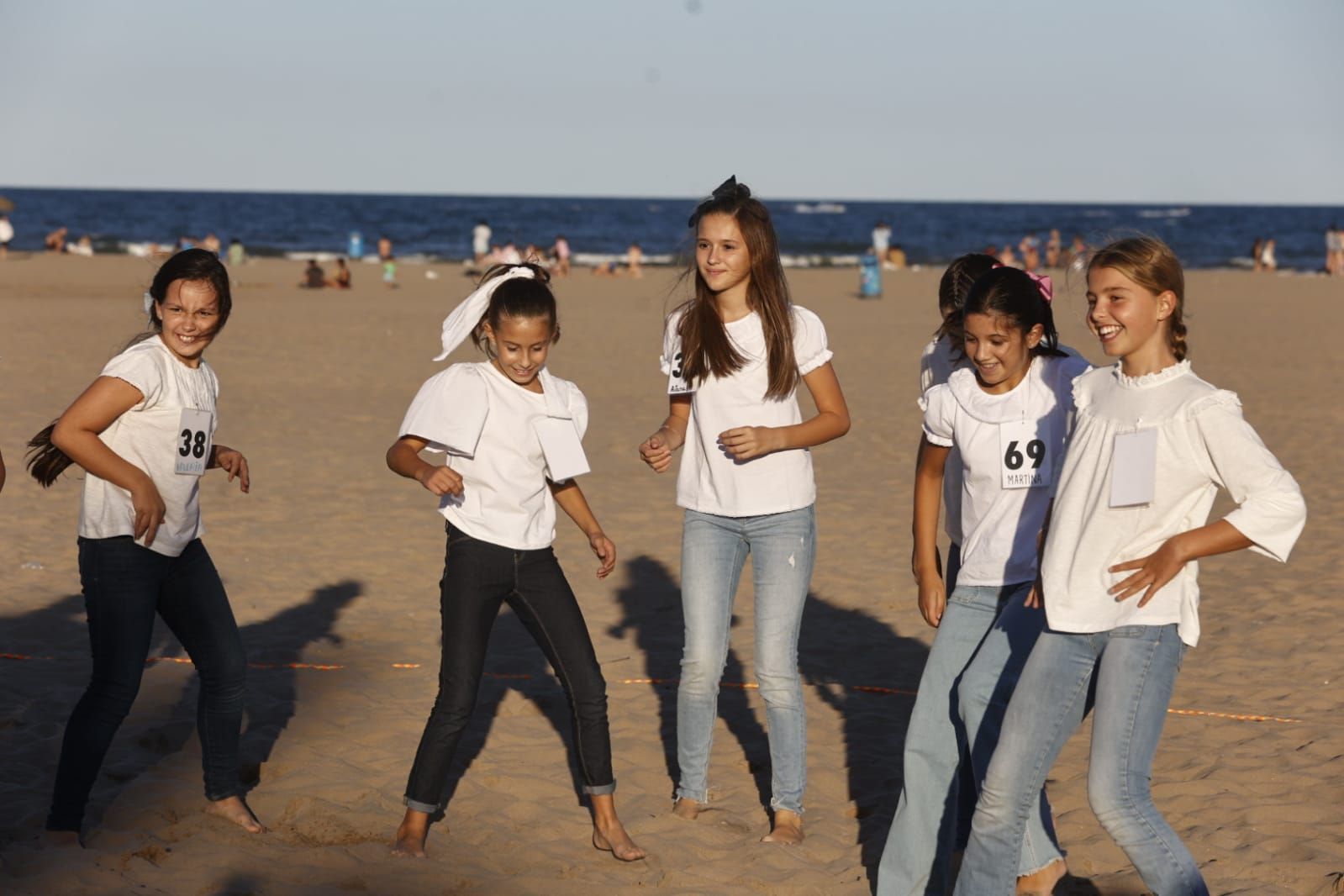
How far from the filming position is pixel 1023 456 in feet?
13.5

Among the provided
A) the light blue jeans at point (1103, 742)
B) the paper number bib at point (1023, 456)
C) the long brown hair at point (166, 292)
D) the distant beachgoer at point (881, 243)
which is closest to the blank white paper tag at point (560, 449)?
the long brown hair at point (166, 292)

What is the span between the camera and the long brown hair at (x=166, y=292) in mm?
4406

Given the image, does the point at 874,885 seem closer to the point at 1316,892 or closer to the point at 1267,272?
the point at 1316,892

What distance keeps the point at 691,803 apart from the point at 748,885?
0.55 meters

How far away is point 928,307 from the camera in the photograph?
28891 mm

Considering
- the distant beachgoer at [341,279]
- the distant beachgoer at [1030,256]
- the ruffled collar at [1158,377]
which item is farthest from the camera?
the distant beachgoer at [1030,256]

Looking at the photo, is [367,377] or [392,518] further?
[367,377]

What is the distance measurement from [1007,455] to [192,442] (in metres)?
2.45

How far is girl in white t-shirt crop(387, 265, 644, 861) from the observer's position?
171 inches

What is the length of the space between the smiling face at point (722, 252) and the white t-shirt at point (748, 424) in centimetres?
15

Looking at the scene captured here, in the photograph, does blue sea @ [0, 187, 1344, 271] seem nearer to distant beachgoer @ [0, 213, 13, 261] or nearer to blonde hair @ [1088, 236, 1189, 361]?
distant beachgoer @ [0, 213, 13, 261]

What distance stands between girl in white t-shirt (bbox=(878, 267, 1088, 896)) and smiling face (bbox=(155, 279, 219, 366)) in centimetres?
225

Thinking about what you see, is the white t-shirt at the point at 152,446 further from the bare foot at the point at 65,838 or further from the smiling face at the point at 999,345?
the smiling face at the point at 999,345

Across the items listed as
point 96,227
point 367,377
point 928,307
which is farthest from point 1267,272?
point 96,227
